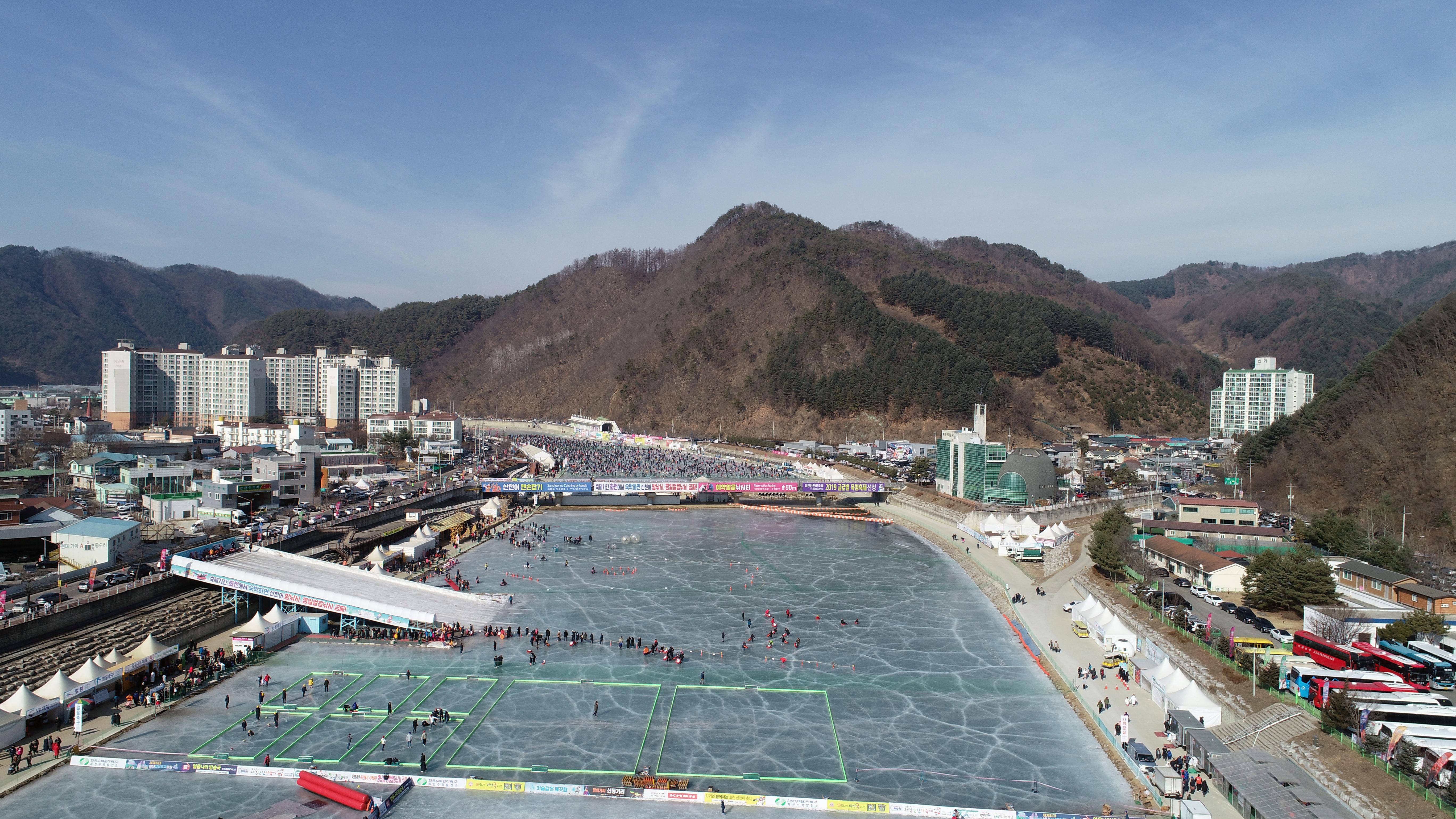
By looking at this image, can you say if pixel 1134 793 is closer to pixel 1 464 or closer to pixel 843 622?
pixel 843 622

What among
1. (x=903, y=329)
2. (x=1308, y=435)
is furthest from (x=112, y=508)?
(x=903, y=329)

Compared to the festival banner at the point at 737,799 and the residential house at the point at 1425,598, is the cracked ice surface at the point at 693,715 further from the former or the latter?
the residential house at the point at 1425,598

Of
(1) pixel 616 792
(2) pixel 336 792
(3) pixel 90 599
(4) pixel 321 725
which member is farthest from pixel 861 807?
(3) pixel 90 599

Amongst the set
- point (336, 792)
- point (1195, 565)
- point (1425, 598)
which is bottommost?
point (336, 792)

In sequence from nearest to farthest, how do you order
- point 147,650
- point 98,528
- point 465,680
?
point 147,650, point 465,680, point 98,528

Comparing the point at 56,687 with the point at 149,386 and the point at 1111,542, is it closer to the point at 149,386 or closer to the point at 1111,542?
the point at 1111,542

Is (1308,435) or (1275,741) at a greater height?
(1308,435)
